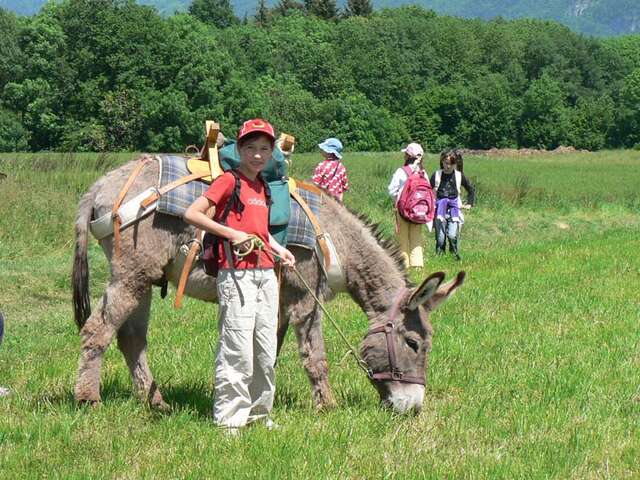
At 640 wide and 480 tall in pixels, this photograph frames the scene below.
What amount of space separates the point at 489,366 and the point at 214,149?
287 cm

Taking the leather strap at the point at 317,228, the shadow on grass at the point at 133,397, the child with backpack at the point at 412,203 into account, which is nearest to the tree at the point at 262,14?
the child with backpack at the point at 412,203

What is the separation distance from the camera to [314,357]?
6.08 meters

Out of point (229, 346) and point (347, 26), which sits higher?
A: point (347, 26)

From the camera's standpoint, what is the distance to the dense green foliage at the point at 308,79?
195 ft

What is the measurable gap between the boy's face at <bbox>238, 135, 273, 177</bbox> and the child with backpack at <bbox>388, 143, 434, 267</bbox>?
803cm

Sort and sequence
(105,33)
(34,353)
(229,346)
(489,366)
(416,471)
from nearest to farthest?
(416,471) < (229,346) < (489,366) < (34,353) < (105,33)

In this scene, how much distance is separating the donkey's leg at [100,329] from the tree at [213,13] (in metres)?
111

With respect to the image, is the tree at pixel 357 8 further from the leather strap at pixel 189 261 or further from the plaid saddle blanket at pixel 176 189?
the leather strap at pixel 189 261

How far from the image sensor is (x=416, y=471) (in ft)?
15.4

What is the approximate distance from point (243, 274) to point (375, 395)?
180 centimetres

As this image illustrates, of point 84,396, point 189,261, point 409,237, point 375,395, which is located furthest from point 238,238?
point 409,237

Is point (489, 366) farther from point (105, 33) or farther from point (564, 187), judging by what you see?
point (105, 33)

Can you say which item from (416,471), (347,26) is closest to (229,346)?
(416,471)

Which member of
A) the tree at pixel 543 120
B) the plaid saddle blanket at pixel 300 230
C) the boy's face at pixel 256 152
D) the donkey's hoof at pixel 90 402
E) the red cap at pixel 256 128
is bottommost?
the donkey's hoof at pixel 90 402
